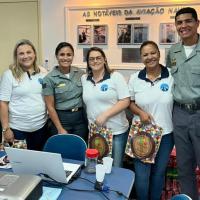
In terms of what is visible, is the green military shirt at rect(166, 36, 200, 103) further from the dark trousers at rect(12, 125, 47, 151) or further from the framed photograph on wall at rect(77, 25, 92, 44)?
the framed photograph on wall at rect(77, 25, 92, 44)

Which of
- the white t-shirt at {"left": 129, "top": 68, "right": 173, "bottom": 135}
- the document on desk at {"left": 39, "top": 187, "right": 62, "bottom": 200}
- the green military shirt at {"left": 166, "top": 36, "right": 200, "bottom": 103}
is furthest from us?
the white t-shirt at {"left": 129, "top": 68, "right": 173, "bottom": 135}

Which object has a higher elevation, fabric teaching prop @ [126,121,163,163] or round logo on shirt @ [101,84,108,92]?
round logo on shirt @ [101,84,108,92]

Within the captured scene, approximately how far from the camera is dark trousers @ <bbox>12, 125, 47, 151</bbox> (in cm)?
251

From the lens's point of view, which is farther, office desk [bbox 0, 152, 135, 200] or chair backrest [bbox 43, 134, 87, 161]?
chair backrest [bbox 43, 134, 87, 161]

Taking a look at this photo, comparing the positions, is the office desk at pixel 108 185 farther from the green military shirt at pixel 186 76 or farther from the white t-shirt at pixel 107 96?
the green military shirt at pixel 186 76

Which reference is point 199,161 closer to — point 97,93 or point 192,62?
point 192,62

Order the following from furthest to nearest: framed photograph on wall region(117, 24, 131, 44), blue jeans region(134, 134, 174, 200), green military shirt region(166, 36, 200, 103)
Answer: framed photograph on wall region(117, 24, 131, 44)
blue jeans region(134, 134, 174, 200)
green military shirt region(166, 36, 200, 103)

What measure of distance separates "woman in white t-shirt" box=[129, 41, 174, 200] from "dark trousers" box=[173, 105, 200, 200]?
0.08 meters

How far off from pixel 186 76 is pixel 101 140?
86 centimetres

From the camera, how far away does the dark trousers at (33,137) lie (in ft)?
8.23

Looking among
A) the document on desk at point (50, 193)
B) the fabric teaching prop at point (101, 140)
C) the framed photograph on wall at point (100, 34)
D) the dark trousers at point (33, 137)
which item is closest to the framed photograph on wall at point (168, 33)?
the framed photograph on wall at point (100, 34)

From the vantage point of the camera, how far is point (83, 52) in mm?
3900

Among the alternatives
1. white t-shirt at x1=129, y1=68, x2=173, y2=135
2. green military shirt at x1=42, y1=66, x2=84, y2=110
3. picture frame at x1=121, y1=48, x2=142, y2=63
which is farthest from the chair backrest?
picture frame at x1=121, y1=48, x2=142, y2=63

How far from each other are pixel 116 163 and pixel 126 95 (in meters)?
0.61
